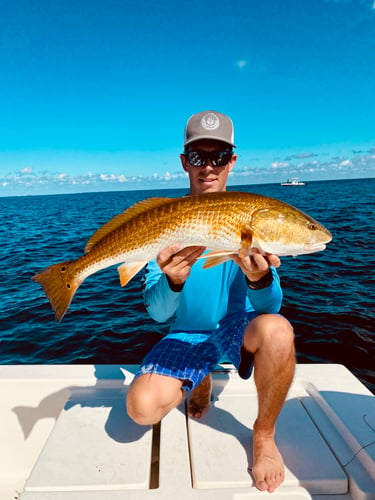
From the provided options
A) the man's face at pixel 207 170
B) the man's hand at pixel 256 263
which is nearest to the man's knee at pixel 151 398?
the man's hand at pixel 256 263

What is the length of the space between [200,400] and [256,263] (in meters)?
1.58

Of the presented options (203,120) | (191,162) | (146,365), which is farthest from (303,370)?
(203,120)

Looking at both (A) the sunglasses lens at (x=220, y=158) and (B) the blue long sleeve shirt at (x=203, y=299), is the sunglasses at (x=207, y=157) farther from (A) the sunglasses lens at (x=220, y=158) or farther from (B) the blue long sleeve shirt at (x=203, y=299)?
(B) the blue long sleeve shirt at (x=203, y=299)

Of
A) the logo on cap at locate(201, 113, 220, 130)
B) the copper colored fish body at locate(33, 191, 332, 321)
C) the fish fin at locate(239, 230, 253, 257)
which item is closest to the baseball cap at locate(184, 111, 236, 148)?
the logo on cap at locate(201, 113, 220, 130)

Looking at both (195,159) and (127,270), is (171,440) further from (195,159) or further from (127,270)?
(195,159)

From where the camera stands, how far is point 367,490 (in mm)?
2447

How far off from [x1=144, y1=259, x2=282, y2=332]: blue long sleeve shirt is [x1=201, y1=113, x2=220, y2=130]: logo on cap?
1.54 m

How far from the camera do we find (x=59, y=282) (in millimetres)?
3248

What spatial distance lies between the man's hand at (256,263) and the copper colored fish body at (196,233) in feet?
0.21

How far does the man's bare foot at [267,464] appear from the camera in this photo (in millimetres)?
2525

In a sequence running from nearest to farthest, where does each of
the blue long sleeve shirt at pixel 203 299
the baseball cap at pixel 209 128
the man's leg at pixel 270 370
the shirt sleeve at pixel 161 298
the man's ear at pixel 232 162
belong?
the man's leg at pixel 270 370, the shirt sleeve at pixel 161 298, the blue long sleeve shirt at pixel 203 299, the baseball cap at pixel 209 128, the man's ear at pixel 232 162

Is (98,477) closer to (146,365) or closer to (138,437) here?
(138,437)

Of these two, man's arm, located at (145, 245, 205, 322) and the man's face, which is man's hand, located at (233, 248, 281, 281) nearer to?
man's arm, located at (145, 245, 205, 322)

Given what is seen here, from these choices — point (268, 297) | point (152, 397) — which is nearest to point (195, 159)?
point (268, 297)
